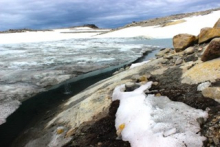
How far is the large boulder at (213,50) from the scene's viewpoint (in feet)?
18.0

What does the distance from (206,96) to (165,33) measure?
2737cm

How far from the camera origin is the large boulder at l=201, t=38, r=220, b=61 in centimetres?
549

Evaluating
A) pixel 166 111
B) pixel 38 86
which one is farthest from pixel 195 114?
pixel 38 86

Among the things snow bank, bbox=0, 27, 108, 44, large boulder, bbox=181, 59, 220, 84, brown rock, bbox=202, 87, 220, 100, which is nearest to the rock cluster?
large boulder, bbox=181, 59, 220, 84

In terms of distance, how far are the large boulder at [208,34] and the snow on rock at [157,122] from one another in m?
3.79

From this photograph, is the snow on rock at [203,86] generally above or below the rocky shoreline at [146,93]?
above

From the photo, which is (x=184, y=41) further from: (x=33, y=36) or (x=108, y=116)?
(x=33, y=36)

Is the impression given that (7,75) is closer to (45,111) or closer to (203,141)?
(45,111)

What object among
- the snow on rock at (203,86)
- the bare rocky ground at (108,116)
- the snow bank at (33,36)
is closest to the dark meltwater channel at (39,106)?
the bare rocky ground at (108,116)

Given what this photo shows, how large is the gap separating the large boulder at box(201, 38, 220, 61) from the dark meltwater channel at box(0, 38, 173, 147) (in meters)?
4.42

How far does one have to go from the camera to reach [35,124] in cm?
646

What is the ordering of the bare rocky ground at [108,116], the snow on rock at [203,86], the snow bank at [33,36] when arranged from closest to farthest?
the bare rocky ground at [108,116], the snow on rock at [203,86], the snow bank at [33,36]

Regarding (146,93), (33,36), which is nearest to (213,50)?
(146,93)

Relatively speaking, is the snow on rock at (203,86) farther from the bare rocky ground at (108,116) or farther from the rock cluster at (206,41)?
the rock cluster at (206,41)
